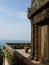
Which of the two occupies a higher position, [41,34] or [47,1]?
[47,1]

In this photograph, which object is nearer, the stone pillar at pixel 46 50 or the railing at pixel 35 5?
the railing at pixel 35 5

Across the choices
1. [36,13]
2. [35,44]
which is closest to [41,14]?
[36,13]

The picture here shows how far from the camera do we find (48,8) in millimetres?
12180

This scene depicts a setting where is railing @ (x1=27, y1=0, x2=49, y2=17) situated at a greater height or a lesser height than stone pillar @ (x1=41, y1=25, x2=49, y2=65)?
greater

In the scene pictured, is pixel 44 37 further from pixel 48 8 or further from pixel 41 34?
pixel 48 8

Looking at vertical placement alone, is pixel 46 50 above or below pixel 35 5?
below

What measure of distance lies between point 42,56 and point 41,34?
1343 mm

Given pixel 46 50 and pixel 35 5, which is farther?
pixel 35 5

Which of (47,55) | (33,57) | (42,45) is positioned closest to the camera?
(47,55)

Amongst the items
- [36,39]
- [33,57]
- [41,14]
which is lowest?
[33,57]

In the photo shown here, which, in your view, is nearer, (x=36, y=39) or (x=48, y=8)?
(x=48, y=8)

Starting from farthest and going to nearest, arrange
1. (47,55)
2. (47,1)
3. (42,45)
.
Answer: (42,45) < (47,55) < (47,1)

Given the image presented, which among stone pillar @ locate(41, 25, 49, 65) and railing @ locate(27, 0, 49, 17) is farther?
stone pillar @ locate(41, 25, 49, 65)

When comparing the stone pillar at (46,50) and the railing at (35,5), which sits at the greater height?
the railing at (35,5)
